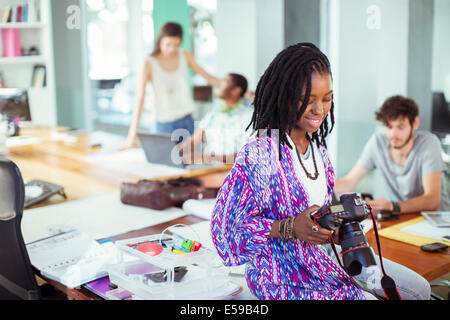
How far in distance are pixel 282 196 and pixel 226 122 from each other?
2102 millimetres

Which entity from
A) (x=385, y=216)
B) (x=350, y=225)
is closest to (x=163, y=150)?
(x=385, y=216)

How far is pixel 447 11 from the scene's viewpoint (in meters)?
3.35

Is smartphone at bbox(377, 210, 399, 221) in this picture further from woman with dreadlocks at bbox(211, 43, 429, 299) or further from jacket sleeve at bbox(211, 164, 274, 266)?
jacket sleeve at bbox(211, 164, 274, 266)

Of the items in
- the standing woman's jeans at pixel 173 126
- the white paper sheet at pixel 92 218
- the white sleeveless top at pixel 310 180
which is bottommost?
the white paper sheet at pixel 92 218

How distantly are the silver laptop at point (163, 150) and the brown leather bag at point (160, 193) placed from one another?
0.46 metres

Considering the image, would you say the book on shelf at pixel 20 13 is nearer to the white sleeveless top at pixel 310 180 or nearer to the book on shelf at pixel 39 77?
the book on shelf at pixel 39 77

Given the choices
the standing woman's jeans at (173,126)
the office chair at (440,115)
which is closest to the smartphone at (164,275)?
the standing woman's jeans at (173,126)

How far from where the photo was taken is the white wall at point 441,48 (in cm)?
337

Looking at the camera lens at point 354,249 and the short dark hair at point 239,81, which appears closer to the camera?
the camera lens at point 354,249

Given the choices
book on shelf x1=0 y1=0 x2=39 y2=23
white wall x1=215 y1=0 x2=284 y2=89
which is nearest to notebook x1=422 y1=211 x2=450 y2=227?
book on shelf x1=0 y1=0 x2=39 y2=23

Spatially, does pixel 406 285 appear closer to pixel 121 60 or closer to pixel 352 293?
pixel 352 293

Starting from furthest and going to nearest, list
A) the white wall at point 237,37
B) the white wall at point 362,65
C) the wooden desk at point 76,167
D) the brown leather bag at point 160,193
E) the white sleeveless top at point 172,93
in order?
1. the white wall at point 237,37
2. the white sleeveless top at point 172,93
3. the white wall at point 362,65
4. the wooden desk at point 76,167
5. the brown leather bag at point 160,193

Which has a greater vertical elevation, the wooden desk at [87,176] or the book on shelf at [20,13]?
the book on shelf at [20,13]

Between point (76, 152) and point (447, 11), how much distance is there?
2524 millimetres
